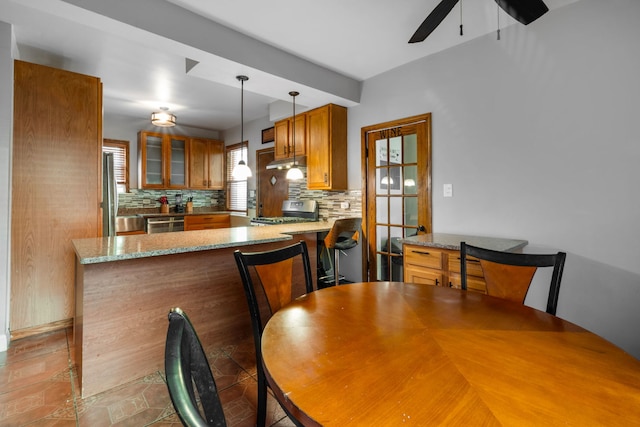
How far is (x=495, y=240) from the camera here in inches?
102

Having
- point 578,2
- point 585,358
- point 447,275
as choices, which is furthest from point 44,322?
point 578,2

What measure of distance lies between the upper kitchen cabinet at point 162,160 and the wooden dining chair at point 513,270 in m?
5.41

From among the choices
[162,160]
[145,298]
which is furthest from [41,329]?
[162,160]

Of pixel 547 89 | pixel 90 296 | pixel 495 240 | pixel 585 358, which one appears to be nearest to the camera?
pixel 585 358

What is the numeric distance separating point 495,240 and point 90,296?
2.96m

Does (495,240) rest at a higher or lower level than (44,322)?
higher

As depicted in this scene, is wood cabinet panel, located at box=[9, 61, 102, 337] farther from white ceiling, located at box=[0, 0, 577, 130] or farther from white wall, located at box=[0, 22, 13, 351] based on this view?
white ceiling, located at box=[0, 0, 577, 130]

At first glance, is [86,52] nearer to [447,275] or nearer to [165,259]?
[165,259]

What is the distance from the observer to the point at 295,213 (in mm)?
4738

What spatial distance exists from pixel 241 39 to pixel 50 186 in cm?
216

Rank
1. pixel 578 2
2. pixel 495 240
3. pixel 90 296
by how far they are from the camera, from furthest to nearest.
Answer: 1. pixel 495 240
2. pixel 578 2
3. pixel 90 296

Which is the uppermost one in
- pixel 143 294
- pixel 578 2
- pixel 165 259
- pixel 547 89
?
pixel 578 2

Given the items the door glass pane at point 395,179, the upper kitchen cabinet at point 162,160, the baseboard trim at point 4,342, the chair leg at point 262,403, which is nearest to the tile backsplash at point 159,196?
the upper kitchen cabinet at point 162,160

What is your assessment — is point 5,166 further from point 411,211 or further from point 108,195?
point 411,211
